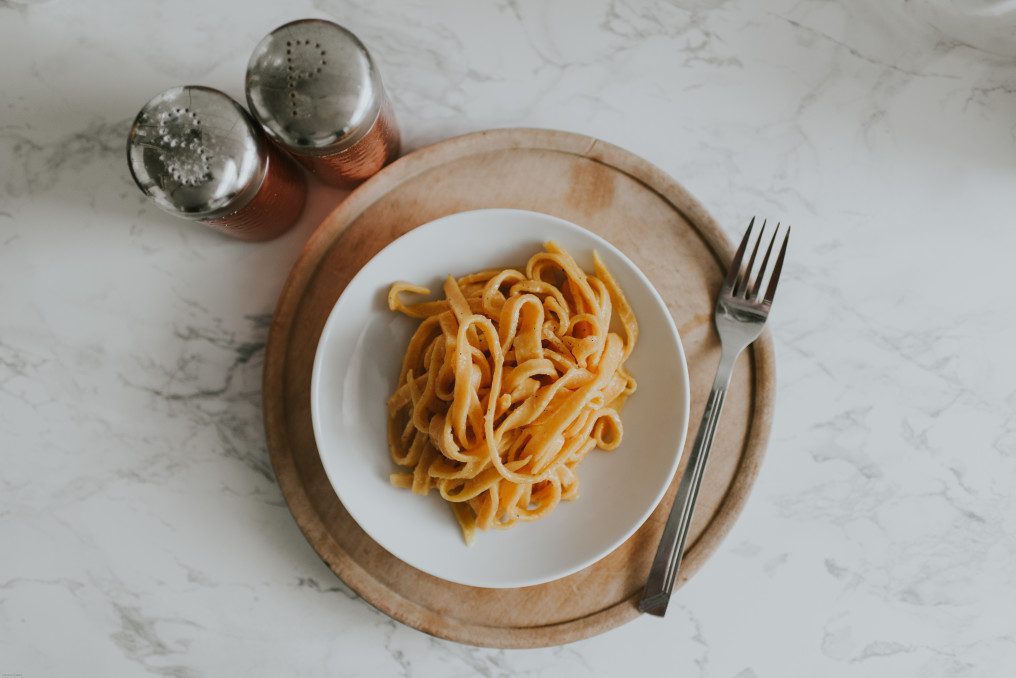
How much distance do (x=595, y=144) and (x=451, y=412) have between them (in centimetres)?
83

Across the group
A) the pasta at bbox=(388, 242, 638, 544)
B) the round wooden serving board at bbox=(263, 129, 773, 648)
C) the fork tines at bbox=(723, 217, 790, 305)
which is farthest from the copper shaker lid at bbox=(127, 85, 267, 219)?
the fork tines at bbox=(723, 217, 790, 305)

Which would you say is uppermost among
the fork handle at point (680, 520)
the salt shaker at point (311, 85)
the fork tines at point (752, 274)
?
the salt shaker at point (311, 85)

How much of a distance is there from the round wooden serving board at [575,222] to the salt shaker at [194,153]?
299 mm

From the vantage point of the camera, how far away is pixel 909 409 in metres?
1.98

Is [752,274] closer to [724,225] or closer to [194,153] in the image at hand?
[724,225]

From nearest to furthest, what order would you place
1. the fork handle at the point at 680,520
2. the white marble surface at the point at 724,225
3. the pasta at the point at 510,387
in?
1. the pasta at the point at 510,387
2. the fork handle at the point at 680,520
3. the white marble surface at the point at 724,225

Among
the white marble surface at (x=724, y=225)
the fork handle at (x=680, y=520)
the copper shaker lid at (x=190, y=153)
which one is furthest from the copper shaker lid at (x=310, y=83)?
the fork handle at (x=680, y=520)

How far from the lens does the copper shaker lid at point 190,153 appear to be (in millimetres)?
1511

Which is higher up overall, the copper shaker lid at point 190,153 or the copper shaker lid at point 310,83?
the copper shaker lid at point 310,83

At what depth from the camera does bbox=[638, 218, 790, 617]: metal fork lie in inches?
69.4

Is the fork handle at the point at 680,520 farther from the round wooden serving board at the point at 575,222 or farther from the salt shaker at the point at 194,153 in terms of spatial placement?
the salt shaker at the point at 194,153

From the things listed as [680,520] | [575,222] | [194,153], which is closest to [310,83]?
[194,153]

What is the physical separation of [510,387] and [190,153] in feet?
2.95

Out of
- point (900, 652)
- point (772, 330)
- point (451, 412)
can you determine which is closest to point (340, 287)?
point (451, 412)
